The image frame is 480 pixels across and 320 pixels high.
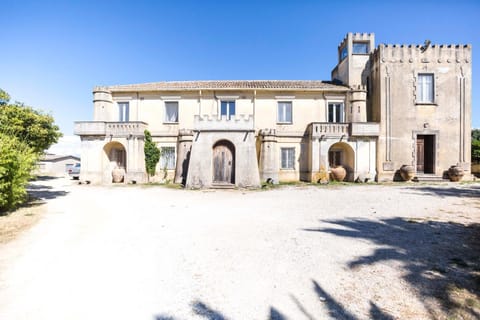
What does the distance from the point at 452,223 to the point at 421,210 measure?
1.90 metres

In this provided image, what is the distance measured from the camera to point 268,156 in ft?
61.4

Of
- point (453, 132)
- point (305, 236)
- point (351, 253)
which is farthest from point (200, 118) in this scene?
point (453, 132)

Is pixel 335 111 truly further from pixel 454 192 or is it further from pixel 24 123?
pixel 24 123

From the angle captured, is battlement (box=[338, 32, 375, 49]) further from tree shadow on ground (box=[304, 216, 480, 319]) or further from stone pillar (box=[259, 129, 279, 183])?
tree shadow on ground (box=[304, 216, 480, 319])

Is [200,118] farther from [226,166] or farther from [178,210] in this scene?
[178,210]

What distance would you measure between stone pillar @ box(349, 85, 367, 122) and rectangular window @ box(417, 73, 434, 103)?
4147 millimetres

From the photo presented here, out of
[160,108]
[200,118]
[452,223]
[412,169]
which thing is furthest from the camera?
[160,108]

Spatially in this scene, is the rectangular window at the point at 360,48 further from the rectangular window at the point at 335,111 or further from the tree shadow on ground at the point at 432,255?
the tree shadow on ground at the point at 432,255

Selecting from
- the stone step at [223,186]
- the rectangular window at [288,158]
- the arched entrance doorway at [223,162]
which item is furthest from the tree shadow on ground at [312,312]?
the rectangular window at [288,158]

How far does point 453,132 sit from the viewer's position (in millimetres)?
19219

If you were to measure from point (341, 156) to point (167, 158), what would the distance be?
14.3 m

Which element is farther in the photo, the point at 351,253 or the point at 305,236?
the point at 305,236

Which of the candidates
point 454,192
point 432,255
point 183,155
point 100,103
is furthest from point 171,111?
point 432,255

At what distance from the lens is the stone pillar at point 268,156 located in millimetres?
18469
